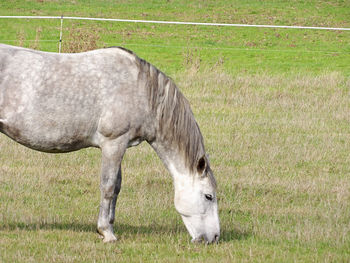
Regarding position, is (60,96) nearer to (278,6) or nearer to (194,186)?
(194,186)

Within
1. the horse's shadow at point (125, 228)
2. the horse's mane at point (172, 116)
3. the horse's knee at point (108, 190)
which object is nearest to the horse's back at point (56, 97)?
the horse's mane at point (172, 116)

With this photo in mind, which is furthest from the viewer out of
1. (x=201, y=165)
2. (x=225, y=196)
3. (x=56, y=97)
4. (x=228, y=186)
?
(x=228, y=186)

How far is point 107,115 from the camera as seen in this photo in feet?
23.0

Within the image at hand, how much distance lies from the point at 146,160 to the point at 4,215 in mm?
3411

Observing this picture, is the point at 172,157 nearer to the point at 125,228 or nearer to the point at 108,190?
the point at 108,190

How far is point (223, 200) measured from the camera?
9.14 m

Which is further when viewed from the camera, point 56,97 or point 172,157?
point 172,157

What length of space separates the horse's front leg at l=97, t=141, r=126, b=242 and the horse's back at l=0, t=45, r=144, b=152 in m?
0.23

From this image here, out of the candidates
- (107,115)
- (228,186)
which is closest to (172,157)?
(107,115)

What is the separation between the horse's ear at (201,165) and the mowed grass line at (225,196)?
2.41ft

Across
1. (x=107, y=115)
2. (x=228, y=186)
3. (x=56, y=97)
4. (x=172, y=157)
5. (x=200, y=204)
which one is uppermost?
(x=56, y=97)

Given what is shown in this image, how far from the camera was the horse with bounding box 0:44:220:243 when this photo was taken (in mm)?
6953

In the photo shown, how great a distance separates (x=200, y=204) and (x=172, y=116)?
0.91 meters

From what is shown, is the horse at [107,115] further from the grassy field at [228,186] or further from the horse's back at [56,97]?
the grassy field at [228,186]
